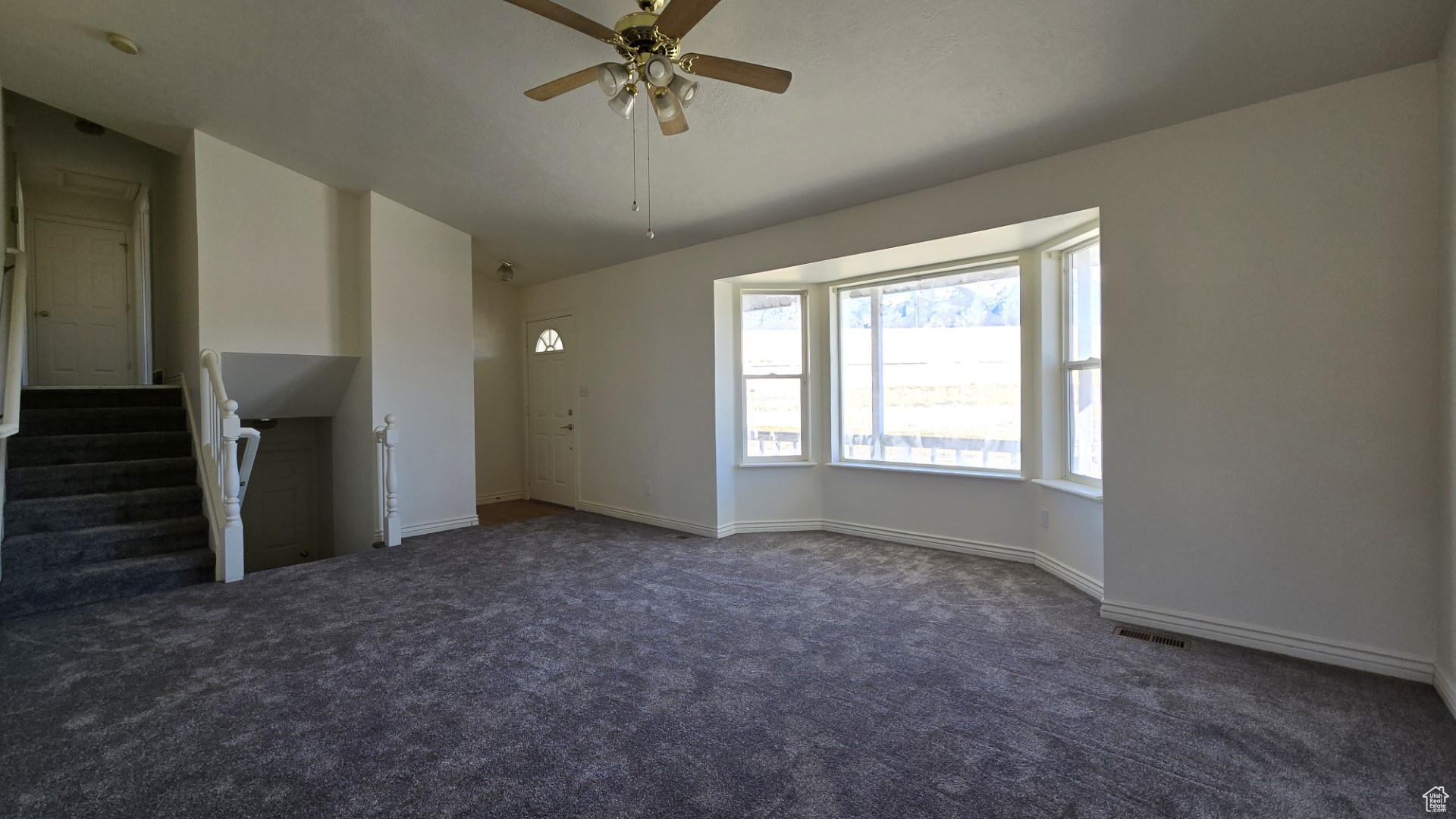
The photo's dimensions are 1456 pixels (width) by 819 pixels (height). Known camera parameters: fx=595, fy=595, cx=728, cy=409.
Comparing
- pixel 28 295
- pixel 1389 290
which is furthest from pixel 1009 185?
pixel 28 295

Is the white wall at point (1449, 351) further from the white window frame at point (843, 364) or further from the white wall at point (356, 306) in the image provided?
the white wall at point (356, 306)

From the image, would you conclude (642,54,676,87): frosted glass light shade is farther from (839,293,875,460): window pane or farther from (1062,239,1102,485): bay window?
(839,293,875,460): window pane

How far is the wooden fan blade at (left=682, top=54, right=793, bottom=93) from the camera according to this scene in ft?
7.22

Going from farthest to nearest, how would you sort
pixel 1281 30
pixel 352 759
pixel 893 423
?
pixel 893 423, pixel 1281 30, pixel 352 759

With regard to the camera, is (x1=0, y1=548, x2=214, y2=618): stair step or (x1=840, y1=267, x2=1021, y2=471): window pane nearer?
(x1=0, y1=548, x2=214, y2=618): stair step

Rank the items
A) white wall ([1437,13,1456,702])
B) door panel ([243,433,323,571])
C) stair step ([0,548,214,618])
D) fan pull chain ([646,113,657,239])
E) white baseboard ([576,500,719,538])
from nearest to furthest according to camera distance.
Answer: white wall ([1437,13,1456,702]) < stair step ([0,548,214,618]) < fan pull chain ([646,113,657,239]) < white baseboard ([576,500,719,538]) < door panel ([243,433,323,571])

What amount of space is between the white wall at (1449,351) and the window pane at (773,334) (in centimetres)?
366

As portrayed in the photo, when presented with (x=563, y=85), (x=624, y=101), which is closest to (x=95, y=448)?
(x=563, y=85)

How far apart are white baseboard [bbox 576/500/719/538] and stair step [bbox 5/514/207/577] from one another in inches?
120

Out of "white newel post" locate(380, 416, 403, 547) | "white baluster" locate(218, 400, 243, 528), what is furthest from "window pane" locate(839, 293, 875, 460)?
"white baluster" locate(218, 400, 243, 528)

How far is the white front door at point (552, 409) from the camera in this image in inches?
255

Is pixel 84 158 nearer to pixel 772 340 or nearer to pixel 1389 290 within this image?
pixel 772 340

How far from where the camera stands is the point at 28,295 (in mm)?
5348

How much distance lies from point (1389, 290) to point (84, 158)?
354 inches
